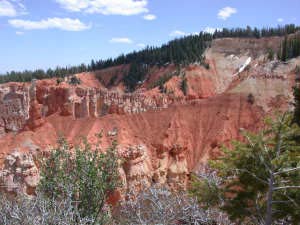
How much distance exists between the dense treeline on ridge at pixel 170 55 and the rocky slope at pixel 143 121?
108 feet

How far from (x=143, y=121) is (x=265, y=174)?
37.7 m

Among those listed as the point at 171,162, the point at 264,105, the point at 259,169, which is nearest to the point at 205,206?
the point at 259,169

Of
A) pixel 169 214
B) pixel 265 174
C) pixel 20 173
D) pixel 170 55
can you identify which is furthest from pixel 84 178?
pixel 170 55

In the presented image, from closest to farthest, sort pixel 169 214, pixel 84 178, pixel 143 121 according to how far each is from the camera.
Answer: pixel 169 214 → pixel 84 178 → pixel 143 121

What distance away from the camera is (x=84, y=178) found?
1792 cm

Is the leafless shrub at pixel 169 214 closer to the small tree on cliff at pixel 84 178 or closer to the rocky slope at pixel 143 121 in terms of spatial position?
the small tree on cliff at pixel 84 178

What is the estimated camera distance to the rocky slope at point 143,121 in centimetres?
4397

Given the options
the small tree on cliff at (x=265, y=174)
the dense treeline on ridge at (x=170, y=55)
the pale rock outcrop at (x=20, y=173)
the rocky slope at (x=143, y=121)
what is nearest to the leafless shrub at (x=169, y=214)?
the small tree on cliff at (x=265, y=174)

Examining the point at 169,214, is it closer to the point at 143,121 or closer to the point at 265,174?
the point at 265,174

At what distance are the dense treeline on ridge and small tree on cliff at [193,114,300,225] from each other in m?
74.3

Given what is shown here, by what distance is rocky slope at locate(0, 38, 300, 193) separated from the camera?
144 ft

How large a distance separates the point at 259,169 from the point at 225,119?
1518 inches

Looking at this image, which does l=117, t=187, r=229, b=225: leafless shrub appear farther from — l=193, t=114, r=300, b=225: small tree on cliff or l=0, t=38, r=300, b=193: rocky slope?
l=0, t=38, r=300, b=193: rocky slope

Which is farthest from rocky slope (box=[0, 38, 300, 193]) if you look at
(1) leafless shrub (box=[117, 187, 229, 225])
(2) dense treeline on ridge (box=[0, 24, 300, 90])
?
(2) dense treeline on ridge (box=[0, 24, 300, 90])
